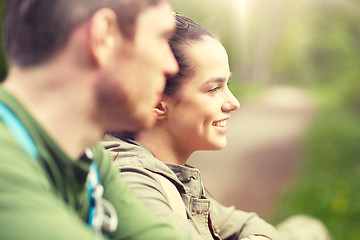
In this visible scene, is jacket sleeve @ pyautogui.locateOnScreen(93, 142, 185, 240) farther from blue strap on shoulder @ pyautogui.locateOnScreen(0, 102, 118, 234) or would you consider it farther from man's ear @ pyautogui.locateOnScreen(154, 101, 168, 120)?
man's ear @ pyautogui.locateOnScreen(154, 101, 168, 120)

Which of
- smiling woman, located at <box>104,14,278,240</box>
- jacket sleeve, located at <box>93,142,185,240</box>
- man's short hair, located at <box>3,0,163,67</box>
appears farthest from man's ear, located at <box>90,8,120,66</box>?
smiling woman, located at <box>104,14,278,240</box>

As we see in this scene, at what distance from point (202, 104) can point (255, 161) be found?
7.13 meters

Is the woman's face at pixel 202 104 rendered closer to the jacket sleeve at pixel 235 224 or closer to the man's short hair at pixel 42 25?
the jacket sleeve at pixel 235 224

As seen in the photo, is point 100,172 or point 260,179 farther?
point 260,179

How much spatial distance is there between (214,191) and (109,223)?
5650 mm

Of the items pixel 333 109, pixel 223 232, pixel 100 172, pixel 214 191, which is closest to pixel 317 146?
pixel 214 191

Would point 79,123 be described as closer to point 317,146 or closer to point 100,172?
point 100,172

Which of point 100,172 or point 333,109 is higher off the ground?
point 100,172

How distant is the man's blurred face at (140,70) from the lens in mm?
1193

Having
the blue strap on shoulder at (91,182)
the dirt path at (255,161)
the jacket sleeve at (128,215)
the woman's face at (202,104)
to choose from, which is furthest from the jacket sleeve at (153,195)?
the dirt path at (255,161)

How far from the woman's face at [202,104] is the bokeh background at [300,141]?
0.32 m

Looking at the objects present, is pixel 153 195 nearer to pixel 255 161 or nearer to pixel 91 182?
pixel 91 182

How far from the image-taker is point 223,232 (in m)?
2.46

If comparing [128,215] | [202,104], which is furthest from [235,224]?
[128,215]
